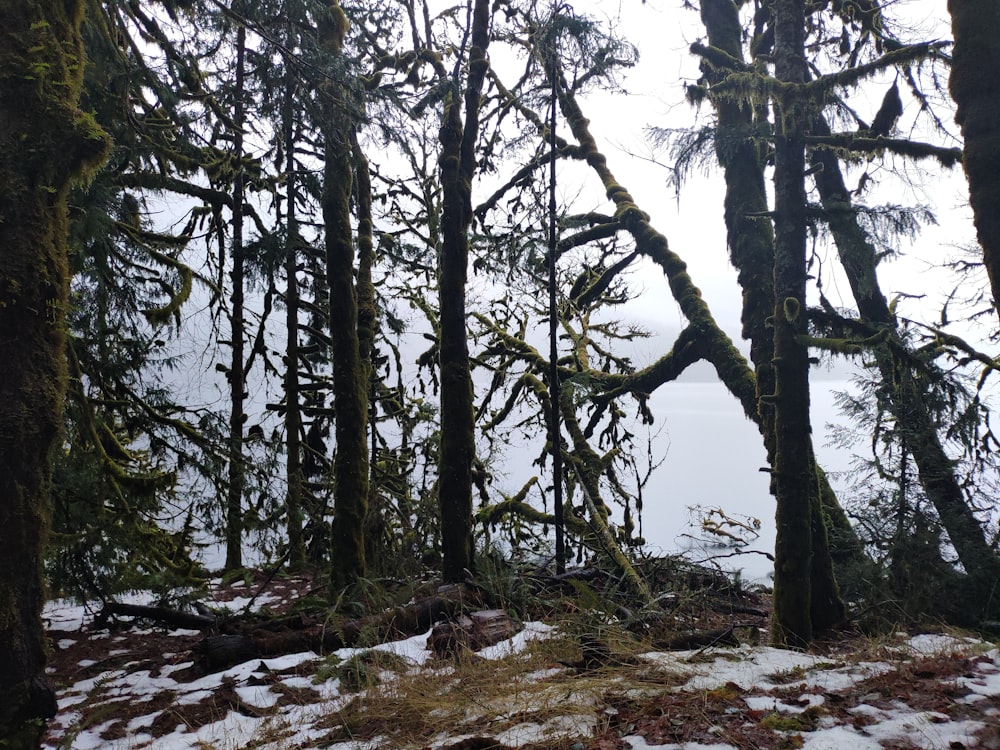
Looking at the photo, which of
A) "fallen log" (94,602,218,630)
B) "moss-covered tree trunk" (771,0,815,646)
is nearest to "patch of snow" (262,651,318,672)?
"fallen log" (94,602,218,630)

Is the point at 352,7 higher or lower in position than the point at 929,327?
higher

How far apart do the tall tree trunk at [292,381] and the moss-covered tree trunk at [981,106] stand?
6.82 m

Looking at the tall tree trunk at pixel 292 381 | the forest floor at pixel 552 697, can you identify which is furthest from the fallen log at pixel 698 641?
the tall tree trunk at pixel 292 381

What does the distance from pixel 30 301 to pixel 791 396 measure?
5402mm

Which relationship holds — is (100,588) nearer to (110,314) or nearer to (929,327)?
(110,314)

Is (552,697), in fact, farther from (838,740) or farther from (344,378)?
(344,378)

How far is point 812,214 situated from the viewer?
522 cm

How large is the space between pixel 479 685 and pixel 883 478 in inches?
205

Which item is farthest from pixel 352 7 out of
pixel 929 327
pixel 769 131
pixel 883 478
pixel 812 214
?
pixel 883 478

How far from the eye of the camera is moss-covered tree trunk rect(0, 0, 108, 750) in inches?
115

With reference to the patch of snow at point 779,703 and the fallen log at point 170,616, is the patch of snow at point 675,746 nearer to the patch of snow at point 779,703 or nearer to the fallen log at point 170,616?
the patch of snow at point 779,703

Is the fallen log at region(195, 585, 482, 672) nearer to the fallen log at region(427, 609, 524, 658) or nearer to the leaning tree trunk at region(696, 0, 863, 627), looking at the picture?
the fallen log at region(427, 609, 524, 658)

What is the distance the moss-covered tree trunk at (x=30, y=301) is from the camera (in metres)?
2.91

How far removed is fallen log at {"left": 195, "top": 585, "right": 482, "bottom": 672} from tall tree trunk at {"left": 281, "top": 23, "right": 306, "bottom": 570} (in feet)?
9.61
